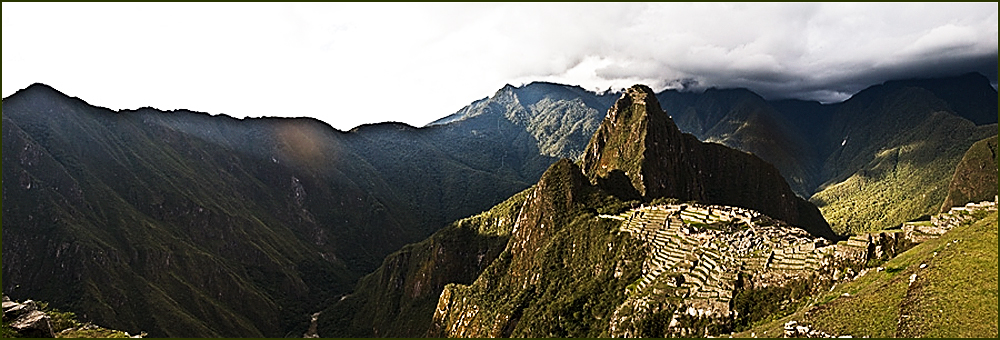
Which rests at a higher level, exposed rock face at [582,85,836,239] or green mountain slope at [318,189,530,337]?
exposed rock face at [582,85,836,239]

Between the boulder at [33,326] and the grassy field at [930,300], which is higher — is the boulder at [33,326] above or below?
above

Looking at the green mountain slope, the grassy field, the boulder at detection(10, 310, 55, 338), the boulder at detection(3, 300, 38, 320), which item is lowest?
the green mountain slope

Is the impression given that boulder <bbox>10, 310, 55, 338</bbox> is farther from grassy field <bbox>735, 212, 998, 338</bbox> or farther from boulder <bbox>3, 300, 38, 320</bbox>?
grassy field <bbox>735, 212, 998, 338</bbox>

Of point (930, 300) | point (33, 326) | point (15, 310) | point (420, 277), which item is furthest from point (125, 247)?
point (930, 300)

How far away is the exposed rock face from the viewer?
14600 cm

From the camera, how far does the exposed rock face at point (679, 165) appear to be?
479 feet

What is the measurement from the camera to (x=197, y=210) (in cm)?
19012

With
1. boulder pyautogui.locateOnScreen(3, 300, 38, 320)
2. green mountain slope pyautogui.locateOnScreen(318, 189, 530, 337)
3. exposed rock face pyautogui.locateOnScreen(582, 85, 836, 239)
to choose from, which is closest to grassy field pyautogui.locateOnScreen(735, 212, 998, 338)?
boulder pyautogui.locateOnScreen(3, 300, 38, 320)

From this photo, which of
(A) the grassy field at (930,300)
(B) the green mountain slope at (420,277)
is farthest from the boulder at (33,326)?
(B) the green mountain slope at (420,277)

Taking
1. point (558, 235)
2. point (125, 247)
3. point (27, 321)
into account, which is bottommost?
point (558, 235)

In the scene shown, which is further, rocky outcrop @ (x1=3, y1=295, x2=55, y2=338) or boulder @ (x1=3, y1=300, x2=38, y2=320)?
boulder @ (x1=3, y1=300, x2=38, y2=320)

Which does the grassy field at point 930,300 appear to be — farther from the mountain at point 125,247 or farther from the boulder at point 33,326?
the mountain at point 125,247

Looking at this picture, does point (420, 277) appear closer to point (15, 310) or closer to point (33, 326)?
point (15, 310)

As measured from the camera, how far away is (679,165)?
15350cm
